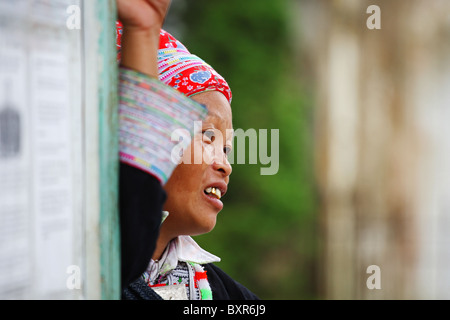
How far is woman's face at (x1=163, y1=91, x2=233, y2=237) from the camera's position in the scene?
5.29ft

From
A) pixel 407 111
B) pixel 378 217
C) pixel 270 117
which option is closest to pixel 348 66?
pixel 407 111

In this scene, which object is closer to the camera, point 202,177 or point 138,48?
point 138,48

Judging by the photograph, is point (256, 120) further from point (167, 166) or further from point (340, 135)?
point (167, 166)

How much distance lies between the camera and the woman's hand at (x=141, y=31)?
1186 mm

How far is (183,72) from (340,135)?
5.45 meters

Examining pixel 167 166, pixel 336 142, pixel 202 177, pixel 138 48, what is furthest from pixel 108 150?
pixel 336 142

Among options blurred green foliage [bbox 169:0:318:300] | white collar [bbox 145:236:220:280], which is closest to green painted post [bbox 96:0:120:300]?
white collar [bbox 145:236:220:280]

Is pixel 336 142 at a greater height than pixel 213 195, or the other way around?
pixel 336 142

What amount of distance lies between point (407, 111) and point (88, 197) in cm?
614

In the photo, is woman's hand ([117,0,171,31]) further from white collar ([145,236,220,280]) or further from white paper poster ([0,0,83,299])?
white collar ([145,236,220,280])

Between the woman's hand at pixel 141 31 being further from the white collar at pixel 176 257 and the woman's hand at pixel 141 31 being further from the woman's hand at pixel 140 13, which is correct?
the white collar at pixel 176 257

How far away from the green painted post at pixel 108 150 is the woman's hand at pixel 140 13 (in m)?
0.04

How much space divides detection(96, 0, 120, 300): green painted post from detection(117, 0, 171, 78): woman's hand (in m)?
0.05

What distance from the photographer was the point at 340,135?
6871 mm
